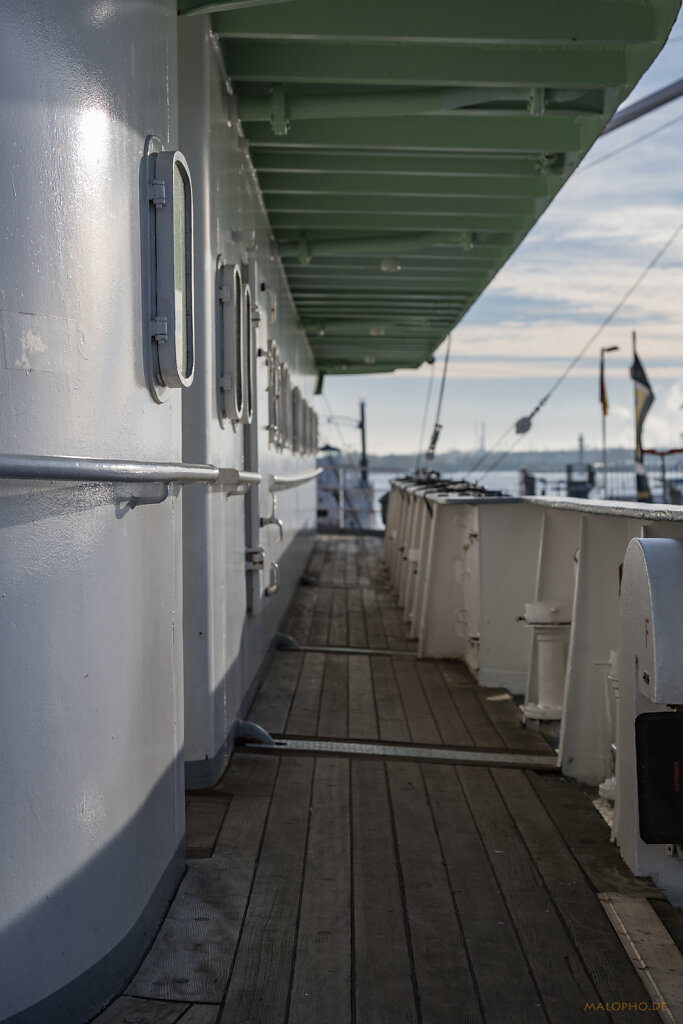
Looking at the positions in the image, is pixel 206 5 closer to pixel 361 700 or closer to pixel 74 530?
pixel 74 530

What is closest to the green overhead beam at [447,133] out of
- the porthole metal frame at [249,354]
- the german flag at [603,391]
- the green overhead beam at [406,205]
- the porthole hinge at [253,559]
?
the porthole metal frame at [249,354]

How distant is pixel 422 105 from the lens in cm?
436

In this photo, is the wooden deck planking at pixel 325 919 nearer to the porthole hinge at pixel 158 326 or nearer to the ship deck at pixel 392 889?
the ship deck at pixel 392 889

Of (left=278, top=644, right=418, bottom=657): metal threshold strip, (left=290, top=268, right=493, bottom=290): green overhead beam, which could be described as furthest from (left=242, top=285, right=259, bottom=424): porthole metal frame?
(left=290, top=268, right=493, bottom=290): green overhead beam

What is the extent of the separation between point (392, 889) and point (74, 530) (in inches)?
56.2

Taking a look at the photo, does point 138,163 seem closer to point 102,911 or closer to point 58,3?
point 58,3

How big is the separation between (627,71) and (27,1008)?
153 inches

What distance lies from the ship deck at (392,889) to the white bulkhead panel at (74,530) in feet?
0.82

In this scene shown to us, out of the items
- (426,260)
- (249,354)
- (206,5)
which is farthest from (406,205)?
(206,5)

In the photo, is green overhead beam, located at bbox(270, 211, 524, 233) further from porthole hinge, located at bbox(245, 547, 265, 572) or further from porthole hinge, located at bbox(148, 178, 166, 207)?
porthole hinge, located at bbox(148, 178, 166, 207)

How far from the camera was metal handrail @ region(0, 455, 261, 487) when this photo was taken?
167 cm

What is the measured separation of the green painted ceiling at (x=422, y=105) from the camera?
3676 mm

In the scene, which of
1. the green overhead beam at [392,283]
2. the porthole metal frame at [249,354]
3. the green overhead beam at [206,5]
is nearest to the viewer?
the green overhead beam at [206,5]

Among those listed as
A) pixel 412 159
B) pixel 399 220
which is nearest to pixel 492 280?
pixel 399 220
